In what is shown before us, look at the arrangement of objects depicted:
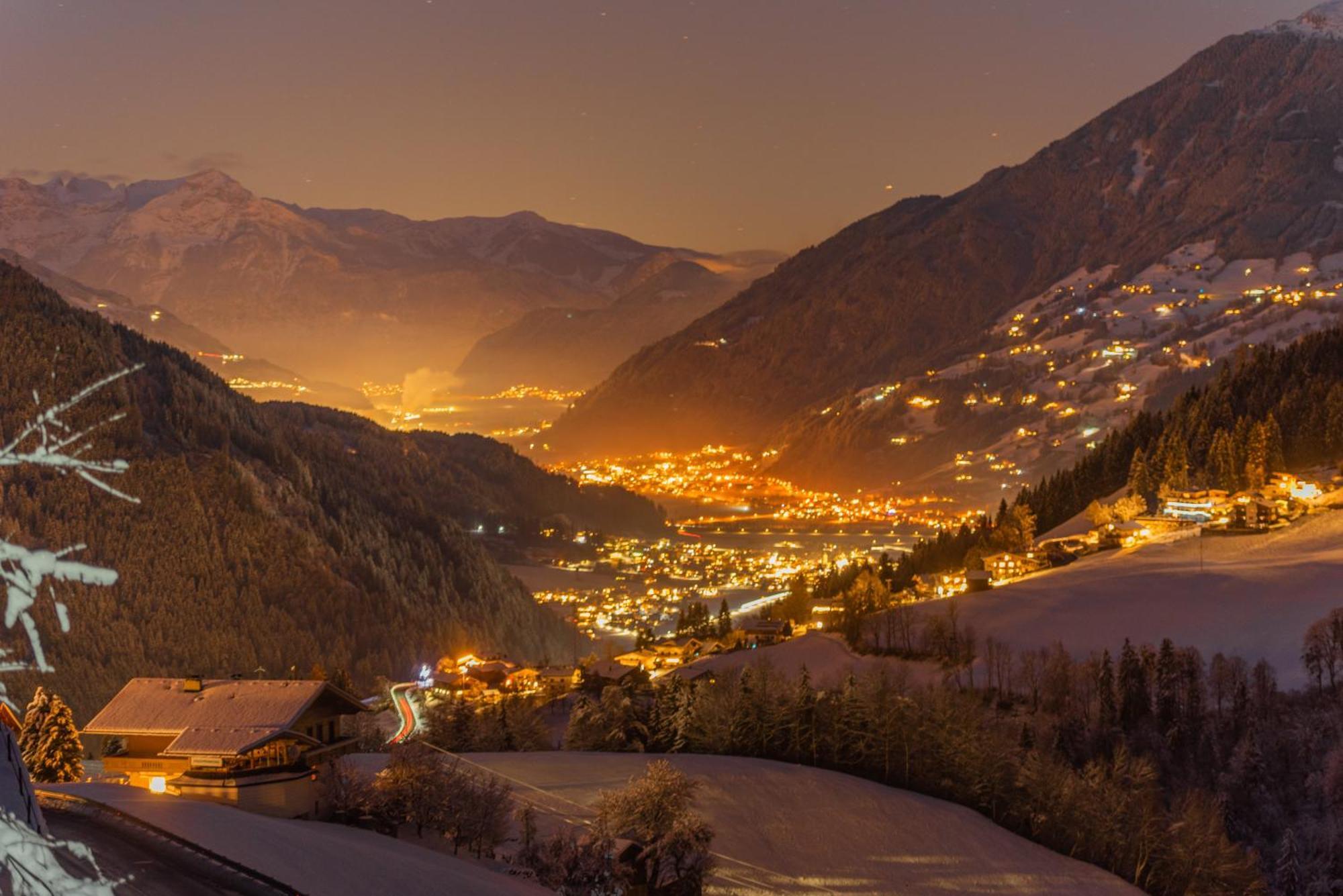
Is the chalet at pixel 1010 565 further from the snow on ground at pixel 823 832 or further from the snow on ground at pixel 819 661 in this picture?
the snow on ground at pixel 823 832

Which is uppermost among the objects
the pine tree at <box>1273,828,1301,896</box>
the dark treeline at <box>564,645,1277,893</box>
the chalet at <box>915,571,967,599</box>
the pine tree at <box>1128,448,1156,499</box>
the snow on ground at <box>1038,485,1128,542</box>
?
the pine tree at <box>1128,448,1156,499</box>

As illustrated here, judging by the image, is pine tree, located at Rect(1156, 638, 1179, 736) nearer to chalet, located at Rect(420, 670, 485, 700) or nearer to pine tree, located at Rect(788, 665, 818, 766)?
pine tree, located at Rect(788, 665, 818, 766)

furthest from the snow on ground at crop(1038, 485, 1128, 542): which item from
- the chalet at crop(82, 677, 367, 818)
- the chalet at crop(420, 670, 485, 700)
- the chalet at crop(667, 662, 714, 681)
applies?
the chalet at crop(82, 677, 367, 818)

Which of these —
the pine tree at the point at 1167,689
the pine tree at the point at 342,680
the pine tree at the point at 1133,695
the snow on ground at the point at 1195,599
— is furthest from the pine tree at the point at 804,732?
the snow on ground at the point at 1195,599

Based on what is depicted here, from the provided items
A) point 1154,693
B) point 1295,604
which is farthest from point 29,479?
point 1295,604

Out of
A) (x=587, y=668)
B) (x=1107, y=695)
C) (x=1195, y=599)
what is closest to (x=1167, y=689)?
(x=1107, y=695)

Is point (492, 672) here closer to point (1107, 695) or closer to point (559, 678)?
point (559, 678)

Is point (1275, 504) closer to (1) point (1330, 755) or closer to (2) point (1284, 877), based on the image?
(1) point (1330, 755)
